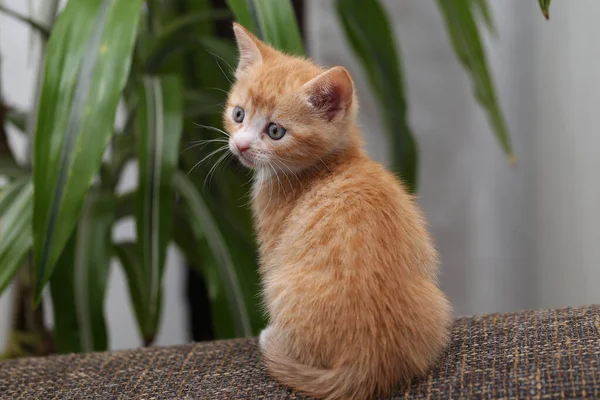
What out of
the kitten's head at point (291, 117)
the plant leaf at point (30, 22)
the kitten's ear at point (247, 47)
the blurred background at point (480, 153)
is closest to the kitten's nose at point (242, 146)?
the kitten's head at point (291, 117)

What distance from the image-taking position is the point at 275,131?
67cm

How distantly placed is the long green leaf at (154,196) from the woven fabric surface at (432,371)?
110 mm

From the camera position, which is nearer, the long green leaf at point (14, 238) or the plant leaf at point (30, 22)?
the long green leaf at point (14, 238)

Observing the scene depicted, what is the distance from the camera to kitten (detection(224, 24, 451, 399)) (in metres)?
0.56

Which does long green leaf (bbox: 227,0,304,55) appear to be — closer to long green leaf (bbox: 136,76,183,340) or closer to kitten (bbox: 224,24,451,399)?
kitten (bbox: 224,24,451,399)

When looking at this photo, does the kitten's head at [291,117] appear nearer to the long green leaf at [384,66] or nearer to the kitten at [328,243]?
the kitten at [328,243]

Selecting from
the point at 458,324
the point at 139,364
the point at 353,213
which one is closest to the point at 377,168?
the point at 353,213

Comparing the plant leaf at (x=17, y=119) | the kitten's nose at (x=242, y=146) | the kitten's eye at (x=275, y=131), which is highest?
the plant leaf at (x=17, y=119)

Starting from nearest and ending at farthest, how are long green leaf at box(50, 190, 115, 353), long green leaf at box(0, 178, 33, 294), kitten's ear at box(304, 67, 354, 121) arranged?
kitten's ear at box(304, 67, 354, 121) → long green leaf at box(0, 178, 33, 294) → long green leaf at box(50, 190, 115, 353)

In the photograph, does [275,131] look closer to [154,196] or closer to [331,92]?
[331,92]

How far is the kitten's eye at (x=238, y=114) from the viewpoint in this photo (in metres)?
0.70

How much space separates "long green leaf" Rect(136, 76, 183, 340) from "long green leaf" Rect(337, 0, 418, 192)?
0.37 m

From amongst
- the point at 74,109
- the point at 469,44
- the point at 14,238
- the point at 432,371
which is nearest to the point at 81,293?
the point at 14,238

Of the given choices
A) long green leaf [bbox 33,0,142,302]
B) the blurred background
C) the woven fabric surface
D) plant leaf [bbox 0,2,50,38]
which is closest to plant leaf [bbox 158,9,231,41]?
plant leaf [bbox 0,2,50,38]
